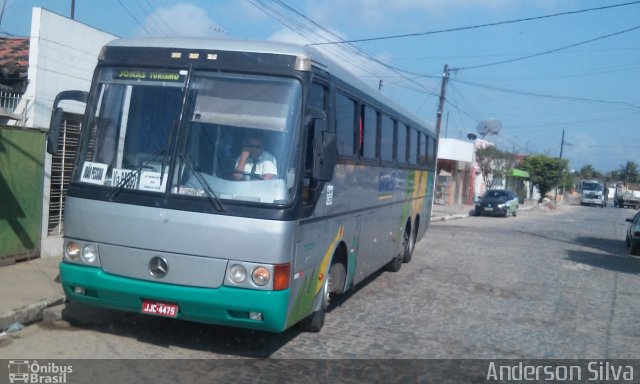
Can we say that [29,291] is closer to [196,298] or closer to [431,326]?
[196,298]

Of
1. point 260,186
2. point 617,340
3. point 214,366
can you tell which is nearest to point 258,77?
point 260,186

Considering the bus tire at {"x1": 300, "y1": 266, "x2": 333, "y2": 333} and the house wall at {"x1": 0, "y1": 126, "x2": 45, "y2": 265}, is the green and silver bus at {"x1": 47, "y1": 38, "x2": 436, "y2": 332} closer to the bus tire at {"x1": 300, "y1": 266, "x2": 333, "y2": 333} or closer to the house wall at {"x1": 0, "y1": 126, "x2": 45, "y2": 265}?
the bus tire at {"x1": 300, "y1": 266, "x2": 333, "y2": 333}

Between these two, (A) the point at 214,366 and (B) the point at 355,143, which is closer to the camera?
(A) the point at 214,366

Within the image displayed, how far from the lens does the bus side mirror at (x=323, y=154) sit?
6.11 metres

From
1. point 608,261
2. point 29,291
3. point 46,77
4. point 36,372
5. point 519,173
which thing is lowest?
point 36,372

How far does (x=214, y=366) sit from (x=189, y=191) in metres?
1.68

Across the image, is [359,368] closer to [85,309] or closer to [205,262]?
[205,262]

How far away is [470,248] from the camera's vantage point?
57.0 feet

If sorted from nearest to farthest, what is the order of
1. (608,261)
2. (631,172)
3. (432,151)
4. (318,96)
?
1. (318,96)
2. (432,151)
3. (608,261)
4. (631,172)

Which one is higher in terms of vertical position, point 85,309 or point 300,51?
point 300,51

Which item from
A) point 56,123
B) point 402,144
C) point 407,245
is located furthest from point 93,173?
point 407,245

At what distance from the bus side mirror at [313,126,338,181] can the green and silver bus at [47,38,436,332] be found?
1cm

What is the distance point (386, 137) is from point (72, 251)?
18.2 feet

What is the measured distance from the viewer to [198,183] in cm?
597
